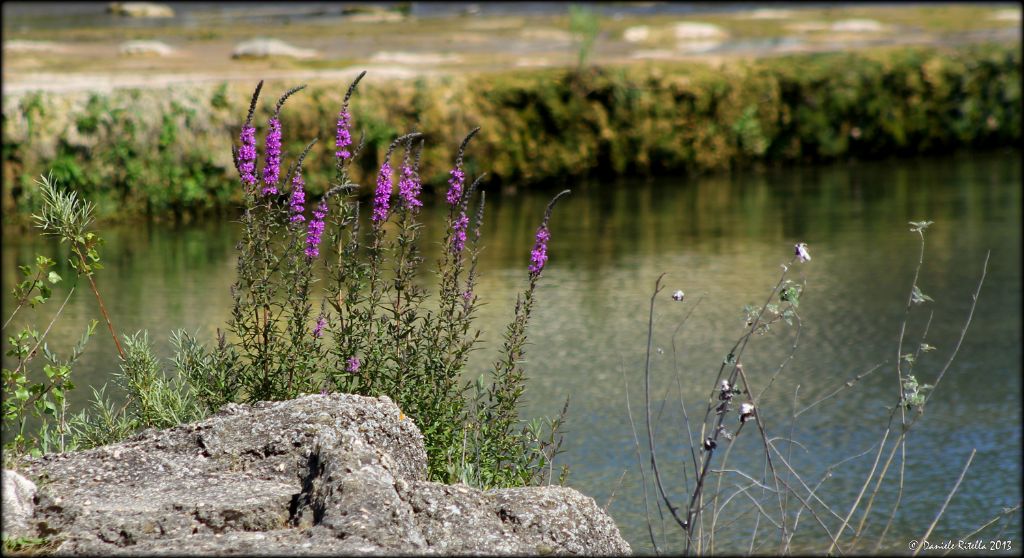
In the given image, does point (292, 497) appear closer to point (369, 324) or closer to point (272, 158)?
point (369, 324)

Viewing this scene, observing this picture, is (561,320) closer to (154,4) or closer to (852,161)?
(852,161)

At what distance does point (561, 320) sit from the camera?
8.91m

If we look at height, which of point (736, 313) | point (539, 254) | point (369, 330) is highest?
point (539, 254)

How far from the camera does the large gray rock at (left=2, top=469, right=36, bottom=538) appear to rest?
312 cm

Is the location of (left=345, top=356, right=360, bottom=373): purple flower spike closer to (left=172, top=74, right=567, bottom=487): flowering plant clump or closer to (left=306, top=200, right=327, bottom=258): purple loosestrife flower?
(left=172, top=74, right=567, bottom=487): flowering plant clump

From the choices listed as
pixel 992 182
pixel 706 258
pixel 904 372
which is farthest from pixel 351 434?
pixel 992 182

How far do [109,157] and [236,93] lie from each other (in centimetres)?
164

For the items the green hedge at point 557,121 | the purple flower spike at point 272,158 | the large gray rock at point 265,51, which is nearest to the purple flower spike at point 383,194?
the purple flower spike at point 272,158

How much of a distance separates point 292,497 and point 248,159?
1.35 m

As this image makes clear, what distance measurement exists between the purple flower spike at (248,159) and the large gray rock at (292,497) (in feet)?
2.59

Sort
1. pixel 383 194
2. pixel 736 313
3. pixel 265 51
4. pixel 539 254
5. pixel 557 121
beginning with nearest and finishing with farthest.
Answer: pixel 539 254 → pixel 383 194 → pixel 736 313 → pixel 557 121 → pixel 265 51

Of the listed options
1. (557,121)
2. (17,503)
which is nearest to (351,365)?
(17,503)

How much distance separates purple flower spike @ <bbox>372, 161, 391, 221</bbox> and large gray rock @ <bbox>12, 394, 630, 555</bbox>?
28.7 inches

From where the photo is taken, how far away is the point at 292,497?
132 inches
